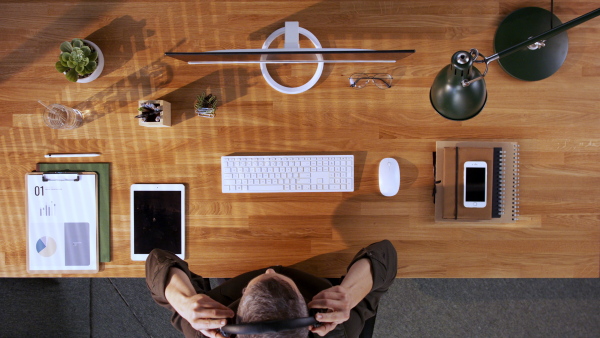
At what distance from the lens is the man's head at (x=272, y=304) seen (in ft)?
3.01

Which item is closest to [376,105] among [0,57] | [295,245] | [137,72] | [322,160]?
[322,160]

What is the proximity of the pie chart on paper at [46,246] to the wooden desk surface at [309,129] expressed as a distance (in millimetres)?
68

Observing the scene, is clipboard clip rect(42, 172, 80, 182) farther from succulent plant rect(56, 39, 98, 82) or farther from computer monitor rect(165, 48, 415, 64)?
computer monitor rect(165, 48, 415, 64)

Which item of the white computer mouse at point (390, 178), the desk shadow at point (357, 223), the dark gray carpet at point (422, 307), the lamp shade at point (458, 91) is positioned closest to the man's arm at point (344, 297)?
the desk shadow at point (357, 223)

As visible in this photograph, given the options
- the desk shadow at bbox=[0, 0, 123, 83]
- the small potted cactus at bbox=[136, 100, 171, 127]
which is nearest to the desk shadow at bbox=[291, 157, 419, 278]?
the small potted cactus at bbox=[136, 100, 171, 127]

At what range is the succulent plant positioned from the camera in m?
1.23

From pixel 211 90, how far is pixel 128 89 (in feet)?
1.03

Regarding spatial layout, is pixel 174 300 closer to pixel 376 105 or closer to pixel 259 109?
pixel 259 109

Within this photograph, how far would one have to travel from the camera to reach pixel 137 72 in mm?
1345

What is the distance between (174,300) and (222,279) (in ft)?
1.09

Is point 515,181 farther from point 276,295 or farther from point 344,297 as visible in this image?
point 276,295

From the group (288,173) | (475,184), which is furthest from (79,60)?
(475,184)

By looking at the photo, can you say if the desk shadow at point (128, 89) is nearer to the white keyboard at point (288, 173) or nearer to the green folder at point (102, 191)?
the green folder at point (102, 191)

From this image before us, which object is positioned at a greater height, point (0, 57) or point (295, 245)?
point (0, 57)
